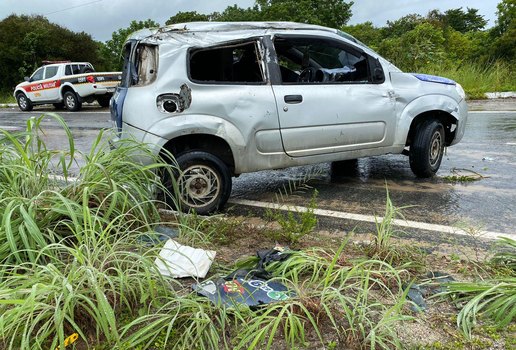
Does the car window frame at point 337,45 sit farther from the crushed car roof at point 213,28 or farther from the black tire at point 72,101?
the black tire at point 72,101

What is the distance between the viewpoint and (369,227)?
4152mm

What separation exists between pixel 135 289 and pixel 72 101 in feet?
54.9

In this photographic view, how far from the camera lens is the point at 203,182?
4.55 metres

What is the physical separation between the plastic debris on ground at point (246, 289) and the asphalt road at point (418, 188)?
4.91 ft

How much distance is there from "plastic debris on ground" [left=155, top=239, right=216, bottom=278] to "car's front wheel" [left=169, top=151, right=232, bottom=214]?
1.29 meters

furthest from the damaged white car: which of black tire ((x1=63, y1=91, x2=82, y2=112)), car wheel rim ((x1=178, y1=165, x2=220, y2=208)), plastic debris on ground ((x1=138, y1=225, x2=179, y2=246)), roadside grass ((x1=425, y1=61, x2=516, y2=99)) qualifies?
black tire ((x1=63, y1=91, x2=82, y2=112))

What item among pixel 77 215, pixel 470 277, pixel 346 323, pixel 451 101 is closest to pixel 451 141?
pixel 451 101

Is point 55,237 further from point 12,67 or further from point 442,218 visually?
point 12,67

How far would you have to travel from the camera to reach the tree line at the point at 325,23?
17703mm

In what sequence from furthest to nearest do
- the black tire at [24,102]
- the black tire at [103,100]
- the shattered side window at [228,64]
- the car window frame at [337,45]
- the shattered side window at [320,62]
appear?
the black tire at [24,102] → the black tire at [103,100] → the shattered side window at [320,62] → the car window frame at [337,45] → the shattered side window at [228,64]

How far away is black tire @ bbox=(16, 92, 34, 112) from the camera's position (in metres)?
19.5

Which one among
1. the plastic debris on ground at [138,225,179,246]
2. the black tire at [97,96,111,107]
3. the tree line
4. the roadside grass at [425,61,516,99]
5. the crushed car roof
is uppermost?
the tree line

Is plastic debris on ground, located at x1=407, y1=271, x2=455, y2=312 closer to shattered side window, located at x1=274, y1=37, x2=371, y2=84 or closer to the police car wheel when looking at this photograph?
shattered side window, located at x1=274, y1=37, x2=371, y2=84

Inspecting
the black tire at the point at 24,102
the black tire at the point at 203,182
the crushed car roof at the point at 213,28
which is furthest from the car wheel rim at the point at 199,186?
the black tire at the point at 24,102
